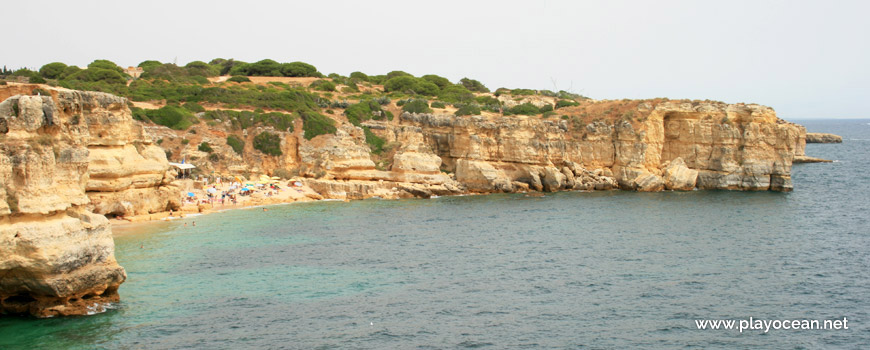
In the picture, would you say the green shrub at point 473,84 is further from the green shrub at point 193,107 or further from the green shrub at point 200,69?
the green shrub at point 193,107

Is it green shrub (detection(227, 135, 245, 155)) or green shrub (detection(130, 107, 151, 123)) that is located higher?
green shrub (detection(130, 107, 151, 123))

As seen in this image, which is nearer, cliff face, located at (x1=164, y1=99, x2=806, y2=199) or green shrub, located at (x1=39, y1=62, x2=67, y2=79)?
cliff face, located at (x1=164, y1=99, x2=806, y2=199)

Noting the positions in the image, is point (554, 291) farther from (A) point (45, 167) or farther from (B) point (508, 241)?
(A) point (45, 167)

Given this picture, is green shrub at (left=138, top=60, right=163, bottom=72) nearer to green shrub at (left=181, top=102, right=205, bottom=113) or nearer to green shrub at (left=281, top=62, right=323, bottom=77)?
green shrub at (left=281, top=62, right=323, bottom=77)

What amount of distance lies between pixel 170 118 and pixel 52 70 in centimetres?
2369

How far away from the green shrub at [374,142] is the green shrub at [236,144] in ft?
34.3

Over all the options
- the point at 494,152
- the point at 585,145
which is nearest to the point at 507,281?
the point at 494,152

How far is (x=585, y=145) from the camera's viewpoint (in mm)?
53500

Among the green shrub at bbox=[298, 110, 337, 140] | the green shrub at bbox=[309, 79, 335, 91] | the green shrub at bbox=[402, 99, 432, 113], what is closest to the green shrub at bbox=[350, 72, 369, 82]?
the green shrub at bbox=[309, 79, 335, 91]

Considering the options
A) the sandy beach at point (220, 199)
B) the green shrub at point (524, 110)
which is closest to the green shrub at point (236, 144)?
the sandy beach at point (220, 199)

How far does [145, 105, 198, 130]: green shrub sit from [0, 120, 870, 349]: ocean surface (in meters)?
14.8

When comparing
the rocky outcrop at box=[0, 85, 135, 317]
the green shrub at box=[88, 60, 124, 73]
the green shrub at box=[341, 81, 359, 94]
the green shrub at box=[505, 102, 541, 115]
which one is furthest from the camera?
the green shrub at box=[341, 81, 359, 94]
